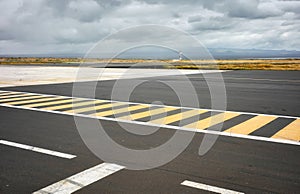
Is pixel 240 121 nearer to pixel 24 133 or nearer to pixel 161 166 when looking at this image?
pixel 161 166

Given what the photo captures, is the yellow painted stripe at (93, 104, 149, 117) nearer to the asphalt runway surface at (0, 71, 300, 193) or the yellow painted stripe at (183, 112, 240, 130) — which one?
the asphalt runway surface at (0, 71, 300, 193)

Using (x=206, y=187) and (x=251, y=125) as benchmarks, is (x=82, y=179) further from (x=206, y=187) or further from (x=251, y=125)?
(x=251, y=125)

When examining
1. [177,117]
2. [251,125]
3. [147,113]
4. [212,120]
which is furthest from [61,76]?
[251,125]

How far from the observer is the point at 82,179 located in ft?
15.0

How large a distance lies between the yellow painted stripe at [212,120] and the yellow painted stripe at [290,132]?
165 centimetres

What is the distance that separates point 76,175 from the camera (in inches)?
186

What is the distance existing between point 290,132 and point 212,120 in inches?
82.1

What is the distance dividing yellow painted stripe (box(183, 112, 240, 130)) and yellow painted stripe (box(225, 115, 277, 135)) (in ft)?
1.99

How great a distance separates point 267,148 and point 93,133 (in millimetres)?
3815

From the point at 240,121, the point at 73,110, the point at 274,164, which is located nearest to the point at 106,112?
the point at 73,110

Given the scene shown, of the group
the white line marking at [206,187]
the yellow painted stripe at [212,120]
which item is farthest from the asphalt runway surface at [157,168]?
the yellow painted stripe at [212,120]

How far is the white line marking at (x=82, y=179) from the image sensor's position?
4230 mm

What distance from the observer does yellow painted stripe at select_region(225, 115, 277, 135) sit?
7414 millimetres

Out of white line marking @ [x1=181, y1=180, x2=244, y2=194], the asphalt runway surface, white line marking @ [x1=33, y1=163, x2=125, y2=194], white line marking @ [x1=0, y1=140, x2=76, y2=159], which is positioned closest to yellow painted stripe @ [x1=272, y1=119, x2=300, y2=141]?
the asphalt runway surface
